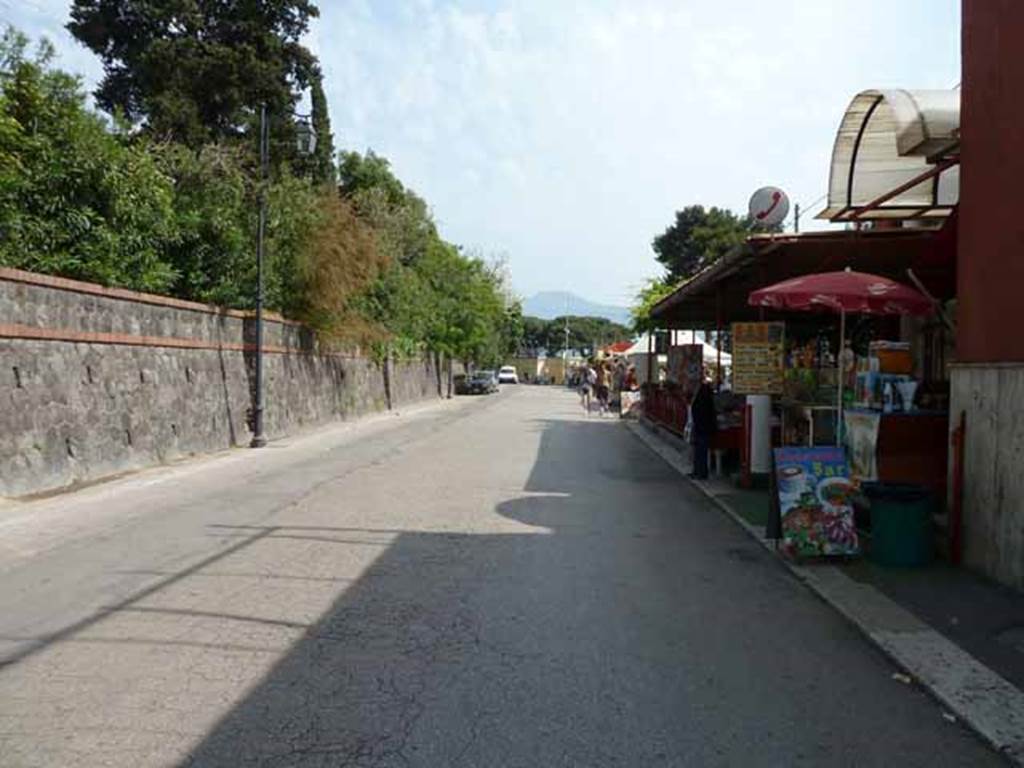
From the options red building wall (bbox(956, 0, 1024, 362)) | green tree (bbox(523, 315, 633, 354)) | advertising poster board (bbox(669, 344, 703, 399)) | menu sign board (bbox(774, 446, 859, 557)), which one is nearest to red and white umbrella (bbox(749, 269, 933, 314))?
red building wall (bbox(956, 0, 1024, 362))

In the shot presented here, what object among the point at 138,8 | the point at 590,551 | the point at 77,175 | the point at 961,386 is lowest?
the point at 590,551

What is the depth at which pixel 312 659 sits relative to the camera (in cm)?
548

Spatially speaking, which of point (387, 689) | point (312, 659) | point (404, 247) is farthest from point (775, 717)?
point (404, 247)

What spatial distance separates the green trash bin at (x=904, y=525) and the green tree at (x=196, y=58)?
1217 inches

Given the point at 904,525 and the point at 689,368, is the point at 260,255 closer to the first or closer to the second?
the point at 689,368

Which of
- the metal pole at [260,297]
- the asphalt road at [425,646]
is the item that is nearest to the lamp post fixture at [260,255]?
the metal pole at [260,297]

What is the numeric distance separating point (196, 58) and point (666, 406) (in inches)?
930

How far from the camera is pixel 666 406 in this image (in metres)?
23.6

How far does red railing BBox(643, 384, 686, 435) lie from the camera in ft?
68.2

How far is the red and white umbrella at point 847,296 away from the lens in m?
9.91

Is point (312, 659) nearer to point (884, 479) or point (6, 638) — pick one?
point (6, 638)

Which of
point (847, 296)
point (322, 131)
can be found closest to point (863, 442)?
point (847, 296)

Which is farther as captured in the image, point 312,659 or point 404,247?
point 404,247

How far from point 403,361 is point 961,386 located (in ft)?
117
